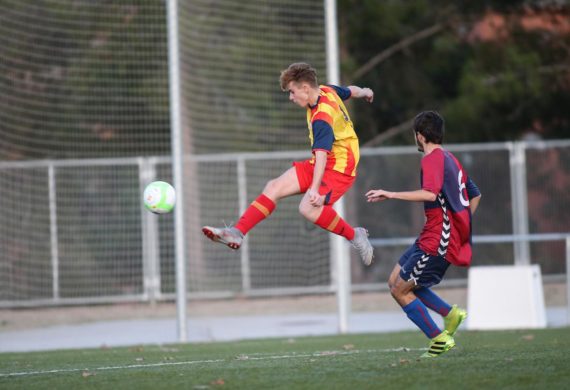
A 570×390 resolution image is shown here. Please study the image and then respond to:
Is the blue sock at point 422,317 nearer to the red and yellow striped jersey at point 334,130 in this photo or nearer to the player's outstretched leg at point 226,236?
the red and yellow striped jersey at point 334,130

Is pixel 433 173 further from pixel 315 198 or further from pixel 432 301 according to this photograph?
→ pixel 432 301

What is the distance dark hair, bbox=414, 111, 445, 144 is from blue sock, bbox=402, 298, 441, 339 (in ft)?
4.51

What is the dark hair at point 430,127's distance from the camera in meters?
8.72

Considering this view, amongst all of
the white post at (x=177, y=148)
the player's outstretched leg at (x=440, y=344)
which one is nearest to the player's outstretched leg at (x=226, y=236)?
the player's outstretched leg at (x=440, y=344)

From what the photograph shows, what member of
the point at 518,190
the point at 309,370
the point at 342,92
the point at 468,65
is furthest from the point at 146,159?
the point at 309,370

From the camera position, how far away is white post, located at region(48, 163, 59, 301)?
19.2 m

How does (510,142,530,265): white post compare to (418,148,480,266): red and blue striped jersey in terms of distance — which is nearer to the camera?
(418,148,480,266): red and blue striped jersey

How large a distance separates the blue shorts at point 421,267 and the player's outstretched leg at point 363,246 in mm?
520

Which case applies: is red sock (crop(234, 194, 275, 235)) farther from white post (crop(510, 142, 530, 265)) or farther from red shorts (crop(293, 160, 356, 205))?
white post (crop(510, 142, 530, 265))

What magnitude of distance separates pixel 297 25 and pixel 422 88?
7.94m

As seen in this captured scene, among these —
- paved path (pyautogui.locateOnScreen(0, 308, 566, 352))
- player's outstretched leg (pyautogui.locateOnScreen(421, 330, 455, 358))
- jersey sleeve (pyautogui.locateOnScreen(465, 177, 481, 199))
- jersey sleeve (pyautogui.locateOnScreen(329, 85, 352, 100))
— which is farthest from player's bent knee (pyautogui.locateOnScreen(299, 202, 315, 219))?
paved path (pyautogui.locateOnScreen(0, 308, 566, 352))

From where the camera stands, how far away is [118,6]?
18.2 metres

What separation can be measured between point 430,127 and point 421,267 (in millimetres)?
1142

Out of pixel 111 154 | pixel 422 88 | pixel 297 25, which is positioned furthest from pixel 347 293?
pixel 422 88
